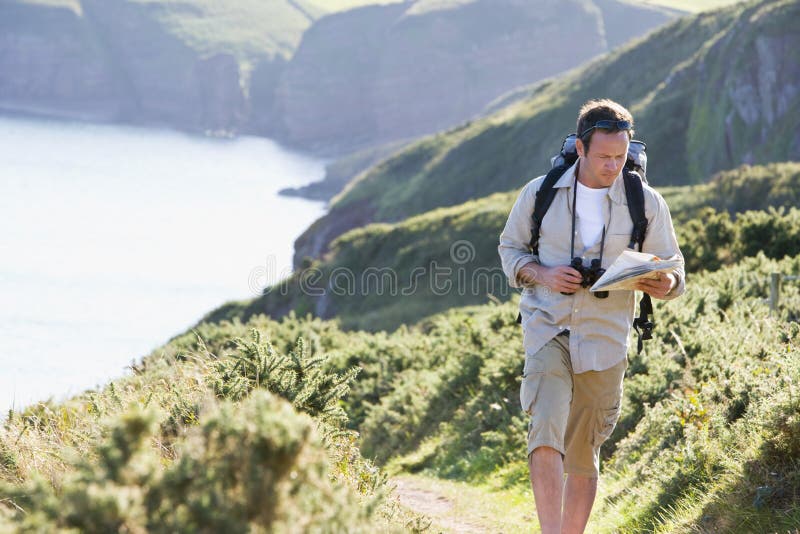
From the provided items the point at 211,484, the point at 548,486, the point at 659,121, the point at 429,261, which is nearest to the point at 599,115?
the point at 548,486

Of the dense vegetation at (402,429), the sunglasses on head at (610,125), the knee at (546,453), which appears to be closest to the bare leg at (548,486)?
the knee at (546,453)

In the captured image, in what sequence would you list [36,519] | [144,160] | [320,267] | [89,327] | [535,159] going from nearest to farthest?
[36,519]
[320,267]
[89,327]
[535,159]
[144,160]

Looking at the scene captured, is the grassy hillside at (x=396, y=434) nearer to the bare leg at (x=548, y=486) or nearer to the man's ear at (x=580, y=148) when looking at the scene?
the bare leg at (x=548, y=486)

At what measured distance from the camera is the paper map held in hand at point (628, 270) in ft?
14.1

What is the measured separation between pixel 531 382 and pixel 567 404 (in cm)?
21

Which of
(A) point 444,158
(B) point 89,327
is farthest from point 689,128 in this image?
(B) point 89,327

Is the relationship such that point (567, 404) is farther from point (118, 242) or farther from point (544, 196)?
point (118, 242)

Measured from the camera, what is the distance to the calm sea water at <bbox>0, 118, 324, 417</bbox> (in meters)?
56.0

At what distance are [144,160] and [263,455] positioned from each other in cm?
16548

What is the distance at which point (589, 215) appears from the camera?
471 centimetres

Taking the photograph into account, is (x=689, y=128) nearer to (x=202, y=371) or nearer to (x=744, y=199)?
(x=744, y=199)

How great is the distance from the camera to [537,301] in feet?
15.5

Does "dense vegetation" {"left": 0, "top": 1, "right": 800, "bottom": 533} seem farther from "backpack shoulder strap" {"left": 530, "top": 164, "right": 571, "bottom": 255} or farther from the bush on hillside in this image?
Answer: "backpack shoulder strap" {"left": 530, "top": 164, "right": 571, "bottom": 255}

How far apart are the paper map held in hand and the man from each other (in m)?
0.19
